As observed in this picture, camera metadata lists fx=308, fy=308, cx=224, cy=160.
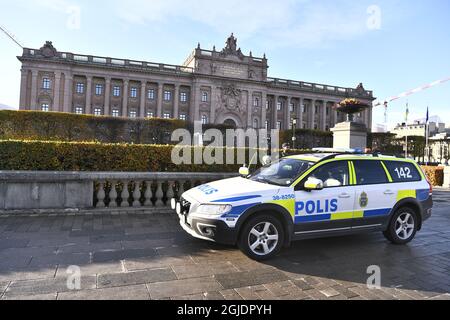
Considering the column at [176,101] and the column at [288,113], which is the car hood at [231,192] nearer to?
the column at [176,101]

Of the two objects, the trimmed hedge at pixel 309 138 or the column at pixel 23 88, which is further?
the column at pixel 23 88

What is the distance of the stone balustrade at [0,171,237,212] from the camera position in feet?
24.8

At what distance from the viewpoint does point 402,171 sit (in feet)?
21.1

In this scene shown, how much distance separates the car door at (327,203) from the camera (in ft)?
17.3

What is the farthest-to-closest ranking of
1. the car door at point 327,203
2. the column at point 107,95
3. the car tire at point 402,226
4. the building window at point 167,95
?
1. the building window at point 167,95
2. the column at point 107,95
3. the car tire at point 402,226
4. the car door at point 327,203

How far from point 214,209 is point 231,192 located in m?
0.42

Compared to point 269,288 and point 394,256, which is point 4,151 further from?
point 394,256

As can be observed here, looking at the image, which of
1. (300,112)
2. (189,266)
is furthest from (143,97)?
(189,266)

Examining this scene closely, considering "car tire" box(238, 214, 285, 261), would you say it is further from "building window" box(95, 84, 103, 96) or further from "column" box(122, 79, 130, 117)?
"building window" box(95, 84, 103, 96)

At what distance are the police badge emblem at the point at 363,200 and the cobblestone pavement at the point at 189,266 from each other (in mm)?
862

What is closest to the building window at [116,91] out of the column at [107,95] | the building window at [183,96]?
the column at [107,95]

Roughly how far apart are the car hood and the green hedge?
13.6 m

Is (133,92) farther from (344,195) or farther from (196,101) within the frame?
(344,195)
